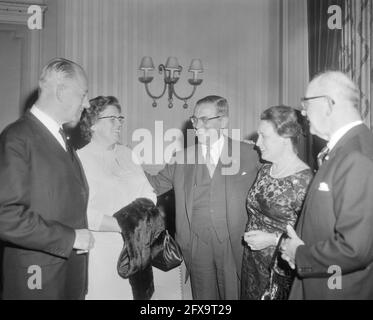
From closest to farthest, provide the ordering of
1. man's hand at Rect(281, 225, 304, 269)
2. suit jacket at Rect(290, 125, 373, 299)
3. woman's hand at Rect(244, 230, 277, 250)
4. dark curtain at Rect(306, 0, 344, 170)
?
suit jacket at Rect(290, 125, 373, 299)
man's hand at Rect(281, 225, 304, 269)
woman's hand at Rect(244, 230, 277, 250)
dark curtain at Rect(306, 0, 344, 170)

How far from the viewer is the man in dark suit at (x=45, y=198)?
1537 millimetres

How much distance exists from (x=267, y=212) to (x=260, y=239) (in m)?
0.17

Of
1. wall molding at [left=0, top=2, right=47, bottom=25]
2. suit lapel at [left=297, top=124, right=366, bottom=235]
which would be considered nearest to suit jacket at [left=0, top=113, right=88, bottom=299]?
suit lapel at [left=297, top=124, right=366, bottom=235]

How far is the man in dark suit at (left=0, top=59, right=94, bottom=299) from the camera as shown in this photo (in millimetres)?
1537

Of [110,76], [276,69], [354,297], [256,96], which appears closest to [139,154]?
[110,76]

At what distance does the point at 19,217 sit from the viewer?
152 centimetres

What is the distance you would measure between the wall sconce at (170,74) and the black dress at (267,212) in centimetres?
276

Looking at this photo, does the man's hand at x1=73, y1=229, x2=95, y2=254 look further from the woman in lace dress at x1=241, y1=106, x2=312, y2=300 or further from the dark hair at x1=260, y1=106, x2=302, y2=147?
the dark hair at x1=260, y1=106, x2=302, y2=147

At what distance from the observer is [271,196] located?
2268mm

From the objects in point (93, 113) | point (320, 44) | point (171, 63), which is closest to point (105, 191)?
point (93, 113)

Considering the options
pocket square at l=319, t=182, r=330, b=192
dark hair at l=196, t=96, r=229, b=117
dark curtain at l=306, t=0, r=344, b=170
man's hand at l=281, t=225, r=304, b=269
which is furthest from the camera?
dark curtain at l=306, t=0, r=344, b=170

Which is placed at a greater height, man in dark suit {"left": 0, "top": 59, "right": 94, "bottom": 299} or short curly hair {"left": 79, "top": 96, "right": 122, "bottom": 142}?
short curly hair {"left": 79, "top": 96, "right": 122, "bottom": 142}
